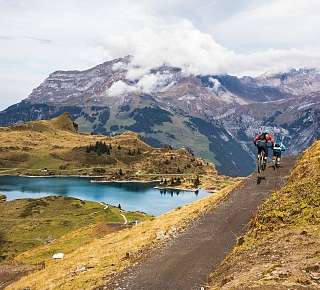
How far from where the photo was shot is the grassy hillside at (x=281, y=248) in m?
22.4

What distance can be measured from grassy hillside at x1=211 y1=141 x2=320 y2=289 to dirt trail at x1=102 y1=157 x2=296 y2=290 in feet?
6.09

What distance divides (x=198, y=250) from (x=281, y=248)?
829 cm

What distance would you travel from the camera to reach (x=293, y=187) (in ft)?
122

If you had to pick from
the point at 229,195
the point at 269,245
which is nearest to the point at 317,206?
the point at 269,245

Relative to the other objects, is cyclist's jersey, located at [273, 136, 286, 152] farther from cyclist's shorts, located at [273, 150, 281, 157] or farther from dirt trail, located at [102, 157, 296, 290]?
dirt trail, located at [102, 157, 296, 290]

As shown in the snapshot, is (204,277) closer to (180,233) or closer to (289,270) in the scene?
(289,270)

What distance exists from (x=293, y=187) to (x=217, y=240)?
6773 millimetres

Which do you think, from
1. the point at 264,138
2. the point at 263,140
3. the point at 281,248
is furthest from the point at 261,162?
→ the point at 281,248

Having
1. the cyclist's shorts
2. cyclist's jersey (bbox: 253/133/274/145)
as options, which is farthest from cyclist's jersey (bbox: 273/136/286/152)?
cyclist's jersey (bbox: 253/133/274/145)

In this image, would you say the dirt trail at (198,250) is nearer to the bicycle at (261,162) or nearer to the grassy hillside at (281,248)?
the grassy hillside at (281,248)

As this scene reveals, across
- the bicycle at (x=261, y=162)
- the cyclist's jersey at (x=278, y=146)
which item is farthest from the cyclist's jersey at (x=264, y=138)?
the cyclist's jersey at (x=278, y=146)

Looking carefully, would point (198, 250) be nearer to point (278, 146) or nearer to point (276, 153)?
point (278, 146)

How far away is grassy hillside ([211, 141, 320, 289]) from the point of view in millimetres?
22427

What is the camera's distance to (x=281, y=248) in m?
28.0
